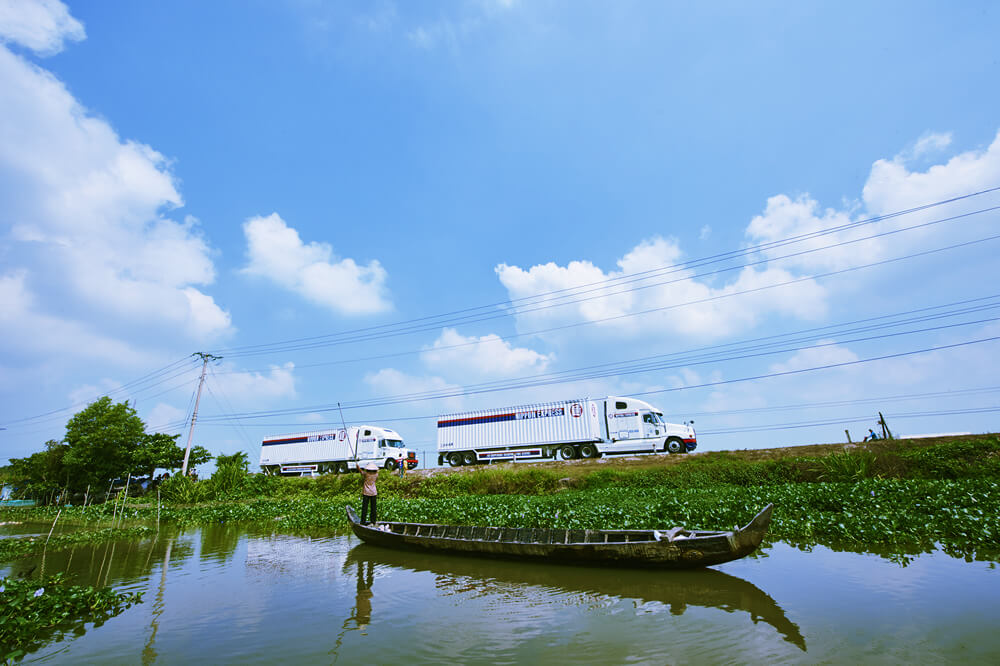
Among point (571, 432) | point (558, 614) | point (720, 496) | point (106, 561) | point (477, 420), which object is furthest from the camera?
point (477, 420)

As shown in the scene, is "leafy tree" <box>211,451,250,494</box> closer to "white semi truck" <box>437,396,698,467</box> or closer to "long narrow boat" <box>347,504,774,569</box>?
"white semi truck" <box>437,396,698,467</box>

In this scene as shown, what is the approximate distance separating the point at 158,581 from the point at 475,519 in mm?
8579

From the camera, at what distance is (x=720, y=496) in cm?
1533

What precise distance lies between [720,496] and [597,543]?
337 inches

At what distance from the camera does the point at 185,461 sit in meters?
33.6

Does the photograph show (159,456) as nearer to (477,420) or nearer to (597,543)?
(477,420)

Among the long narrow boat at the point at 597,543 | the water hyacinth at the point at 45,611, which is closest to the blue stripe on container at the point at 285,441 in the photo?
the long narrow boat at the point at 597,543

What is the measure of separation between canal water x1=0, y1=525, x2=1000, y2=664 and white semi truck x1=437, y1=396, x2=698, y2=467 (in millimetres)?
19322

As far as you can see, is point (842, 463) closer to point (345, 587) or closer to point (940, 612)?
point (940, 612)

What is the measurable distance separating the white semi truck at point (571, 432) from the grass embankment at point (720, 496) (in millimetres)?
2729

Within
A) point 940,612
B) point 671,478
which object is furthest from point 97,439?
point 940,612

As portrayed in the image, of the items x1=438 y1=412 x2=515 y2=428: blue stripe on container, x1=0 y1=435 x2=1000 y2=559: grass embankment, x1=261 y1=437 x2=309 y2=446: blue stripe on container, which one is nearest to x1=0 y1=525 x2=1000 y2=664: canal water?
x1=0 y1=435 x2=1000 y2=559: grass embankment

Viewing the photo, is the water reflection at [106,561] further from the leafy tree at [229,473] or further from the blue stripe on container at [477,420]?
the blue stripe on container at [477,420]

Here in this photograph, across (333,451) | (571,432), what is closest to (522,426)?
(571,432)
